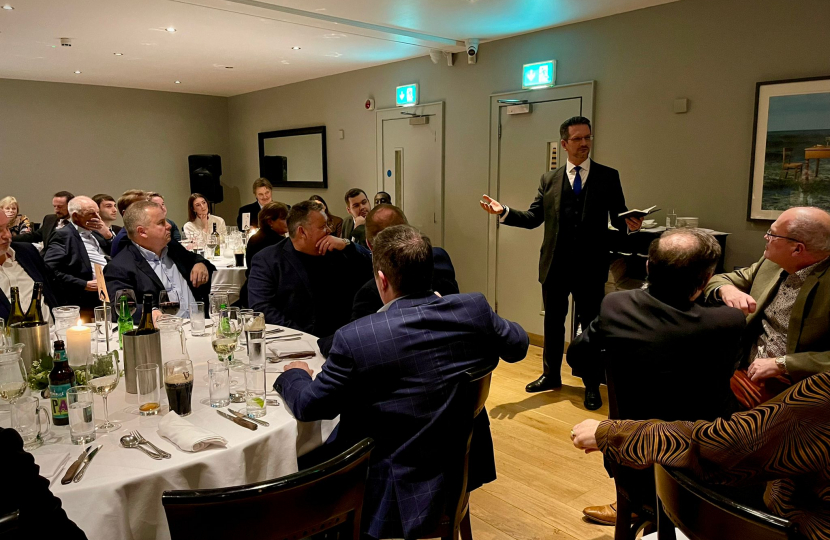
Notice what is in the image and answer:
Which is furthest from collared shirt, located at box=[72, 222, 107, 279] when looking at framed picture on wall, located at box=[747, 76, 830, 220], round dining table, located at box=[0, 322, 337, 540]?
framed picture on wall, located at box=[747, 76, 830, 220]

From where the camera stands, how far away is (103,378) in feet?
5.80

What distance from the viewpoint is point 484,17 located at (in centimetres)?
498

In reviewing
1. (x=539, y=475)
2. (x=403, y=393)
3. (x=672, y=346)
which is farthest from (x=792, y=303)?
(x=403, y=393)

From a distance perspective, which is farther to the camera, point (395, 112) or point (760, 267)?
point (395, 112)

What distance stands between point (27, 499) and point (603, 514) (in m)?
2.38

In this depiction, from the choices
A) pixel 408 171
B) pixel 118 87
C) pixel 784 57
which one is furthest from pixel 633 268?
pixel 118 87

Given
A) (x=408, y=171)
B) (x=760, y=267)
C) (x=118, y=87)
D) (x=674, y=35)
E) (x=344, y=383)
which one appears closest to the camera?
(x=344, y=383)

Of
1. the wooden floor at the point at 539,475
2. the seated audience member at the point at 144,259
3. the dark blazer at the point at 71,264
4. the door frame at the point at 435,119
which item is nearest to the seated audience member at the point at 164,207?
the seated audience member at the point at 144,259

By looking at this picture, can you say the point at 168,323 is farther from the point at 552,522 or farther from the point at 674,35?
the point at 674,35

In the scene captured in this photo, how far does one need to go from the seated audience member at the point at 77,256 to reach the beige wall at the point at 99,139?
202 inches

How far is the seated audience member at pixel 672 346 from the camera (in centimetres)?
192

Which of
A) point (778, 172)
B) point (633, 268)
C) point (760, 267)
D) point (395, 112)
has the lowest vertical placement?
point (633, 268)

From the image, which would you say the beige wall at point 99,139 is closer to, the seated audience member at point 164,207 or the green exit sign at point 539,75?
the seated audience member at point 164,207

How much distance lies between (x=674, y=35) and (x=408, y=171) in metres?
3.31
